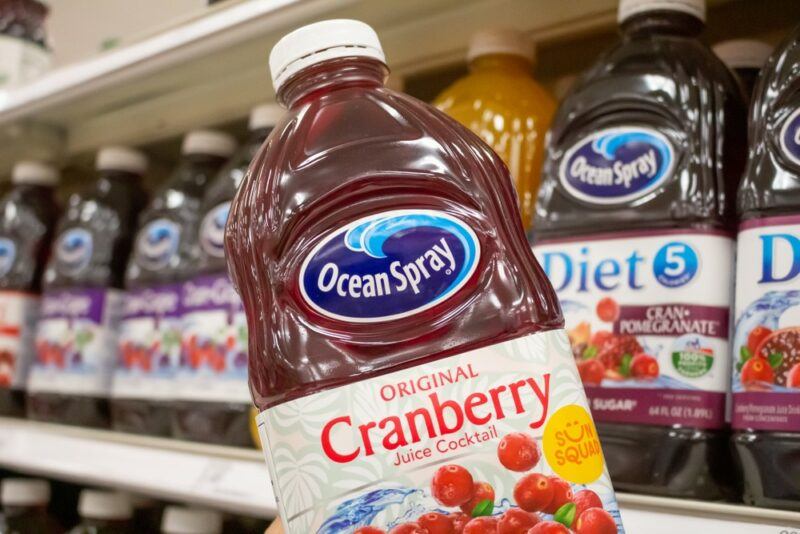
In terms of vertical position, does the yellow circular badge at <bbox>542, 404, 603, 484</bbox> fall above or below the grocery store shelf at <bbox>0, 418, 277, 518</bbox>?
below

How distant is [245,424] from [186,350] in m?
0.17

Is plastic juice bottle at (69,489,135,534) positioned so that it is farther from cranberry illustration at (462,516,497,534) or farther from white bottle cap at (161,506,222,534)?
cranberry illustration at (462,516,497,534)

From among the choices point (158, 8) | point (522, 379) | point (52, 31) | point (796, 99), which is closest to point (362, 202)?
point (522, 379)

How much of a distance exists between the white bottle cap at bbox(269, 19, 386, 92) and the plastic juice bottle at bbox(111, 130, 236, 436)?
754mm

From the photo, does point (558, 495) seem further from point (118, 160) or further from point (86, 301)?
point (118, 160)

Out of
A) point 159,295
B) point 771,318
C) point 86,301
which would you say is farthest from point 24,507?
point 771,318

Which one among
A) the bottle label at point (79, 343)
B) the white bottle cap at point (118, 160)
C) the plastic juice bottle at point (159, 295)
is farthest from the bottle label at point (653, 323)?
the white bottle cap at point (118, 160)

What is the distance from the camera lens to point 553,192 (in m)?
0.96

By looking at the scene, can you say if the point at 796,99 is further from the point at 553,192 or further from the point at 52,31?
the point at 52,31

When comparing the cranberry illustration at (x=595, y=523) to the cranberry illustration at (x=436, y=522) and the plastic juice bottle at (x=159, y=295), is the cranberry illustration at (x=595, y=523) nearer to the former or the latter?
the cranberry illustration at (x=436, y=522)

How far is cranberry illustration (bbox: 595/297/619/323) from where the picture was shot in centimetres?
90

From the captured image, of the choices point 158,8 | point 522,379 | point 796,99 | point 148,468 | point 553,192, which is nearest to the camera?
point 522,379

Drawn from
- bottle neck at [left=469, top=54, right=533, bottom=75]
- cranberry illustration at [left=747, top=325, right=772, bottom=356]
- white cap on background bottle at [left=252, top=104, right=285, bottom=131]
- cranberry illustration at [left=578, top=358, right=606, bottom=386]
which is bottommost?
cranberry illustration at [left=747, top=325, right=772, bottom=356]

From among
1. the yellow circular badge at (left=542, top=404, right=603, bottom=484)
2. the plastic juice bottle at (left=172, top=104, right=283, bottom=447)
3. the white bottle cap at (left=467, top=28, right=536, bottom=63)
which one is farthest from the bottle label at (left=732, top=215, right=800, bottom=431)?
the plastic juice bottle at (left=172, top=104, right=283, bottom=447)
